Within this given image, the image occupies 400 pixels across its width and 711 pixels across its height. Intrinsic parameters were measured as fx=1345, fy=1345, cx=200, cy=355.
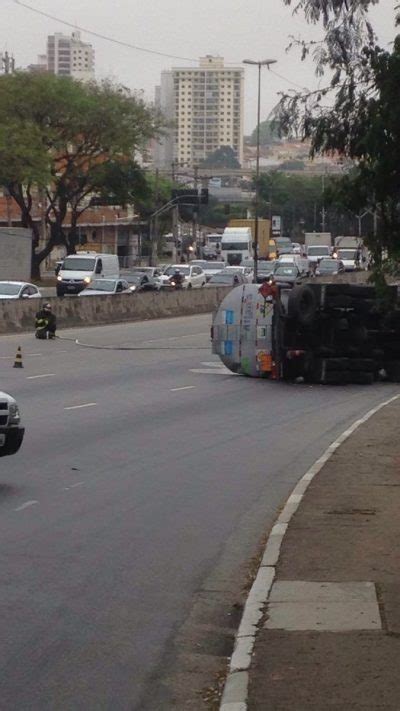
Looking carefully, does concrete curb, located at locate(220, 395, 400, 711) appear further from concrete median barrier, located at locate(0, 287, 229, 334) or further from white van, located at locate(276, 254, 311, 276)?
white van, located at locate(276, 254, 311, 276)

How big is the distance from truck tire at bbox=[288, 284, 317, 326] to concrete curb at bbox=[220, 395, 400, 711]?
51.8ft

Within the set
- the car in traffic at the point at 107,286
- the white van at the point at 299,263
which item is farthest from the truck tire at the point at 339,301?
the white van at the point at 299,263

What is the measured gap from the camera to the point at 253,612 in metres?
9.28

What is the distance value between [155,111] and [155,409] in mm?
57552

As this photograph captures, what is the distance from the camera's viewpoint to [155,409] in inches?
982

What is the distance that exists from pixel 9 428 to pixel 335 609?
6.29 m

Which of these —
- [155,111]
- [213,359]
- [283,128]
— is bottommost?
[213,359]

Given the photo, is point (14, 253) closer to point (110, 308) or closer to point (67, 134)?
point (67, 134)

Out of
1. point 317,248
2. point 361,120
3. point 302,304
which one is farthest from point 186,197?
point 361,120

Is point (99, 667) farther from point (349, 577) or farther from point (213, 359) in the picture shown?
point (213, 359)

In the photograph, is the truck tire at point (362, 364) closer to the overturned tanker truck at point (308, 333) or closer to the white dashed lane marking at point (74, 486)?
A: the overturned tanker truck at point (308, 333)

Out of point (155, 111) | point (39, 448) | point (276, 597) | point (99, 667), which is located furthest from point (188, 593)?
point (155, 111)

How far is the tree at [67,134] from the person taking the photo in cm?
7256

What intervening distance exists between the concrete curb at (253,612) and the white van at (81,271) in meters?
47.4
